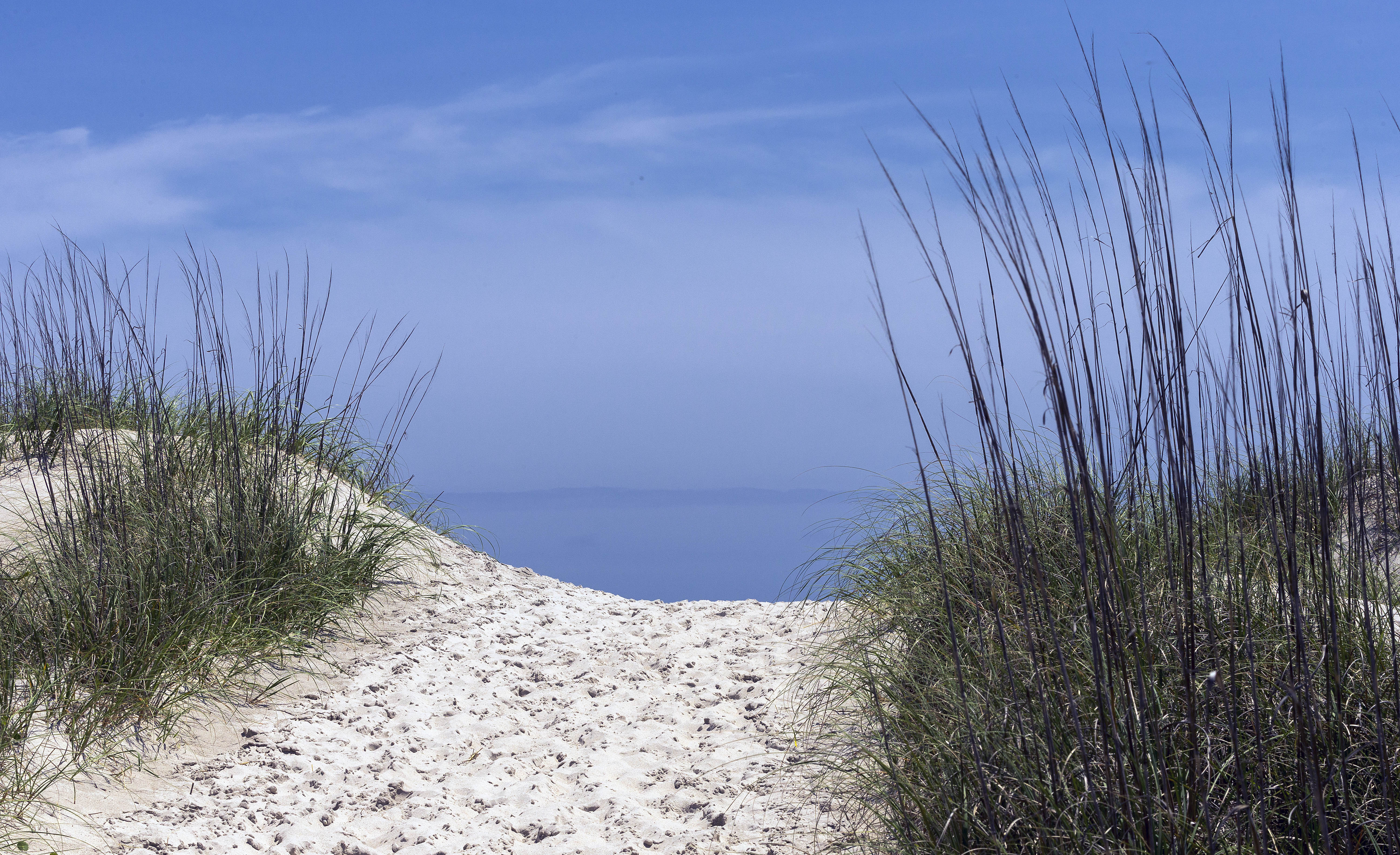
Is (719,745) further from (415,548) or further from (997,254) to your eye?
(415,548)

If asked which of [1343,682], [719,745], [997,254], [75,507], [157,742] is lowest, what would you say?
[719,745]

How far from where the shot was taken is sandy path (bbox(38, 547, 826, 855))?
9.93ft

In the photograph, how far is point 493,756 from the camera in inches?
148

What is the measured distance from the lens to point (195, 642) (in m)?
3.95

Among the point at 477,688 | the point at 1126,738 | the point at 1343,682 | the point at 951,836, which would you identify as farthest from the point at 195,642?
the point at 1343,682

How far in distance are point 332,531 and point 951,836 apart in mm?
4107

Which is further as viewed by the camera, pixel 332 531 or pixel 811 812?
pixel 332 531

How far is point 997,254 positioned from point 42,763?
3.36 m

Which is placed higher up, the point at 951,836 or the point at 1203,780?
the point at 1203,780

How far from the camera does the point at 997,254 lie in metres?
1.77

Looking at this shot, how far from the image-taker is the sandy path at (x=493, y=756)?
3.03 metres

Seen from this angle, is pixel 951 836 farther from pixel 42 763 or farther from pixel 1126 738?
pixel 42 763

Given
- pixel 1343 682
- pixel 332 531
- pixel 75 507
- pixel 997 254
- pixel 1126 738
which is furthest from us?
pixel 332 531

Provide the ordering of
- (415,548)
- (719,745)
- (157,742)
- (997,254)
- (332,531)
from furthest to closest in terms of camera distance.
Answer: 1. (415,548)
2. (332,531)
3. (719,745)
4. (157,742)
5. (997,254)
